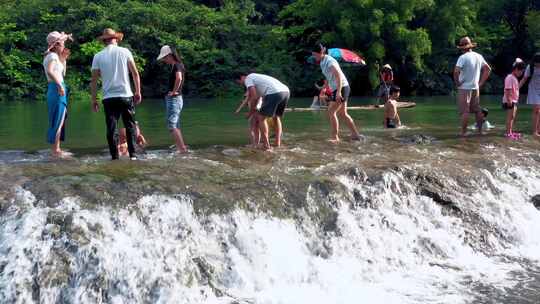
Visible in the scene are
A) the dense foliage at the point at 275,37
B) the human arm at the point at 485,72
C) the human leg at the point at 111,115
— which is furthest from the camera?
the dense foliage at the point at 275,37

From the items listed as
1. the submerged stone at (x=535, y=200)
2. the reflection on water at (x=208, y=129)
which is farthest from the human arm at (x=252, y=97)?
the submerged stone at (x=535, y=200)

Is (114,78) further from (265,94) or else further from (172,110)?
(265,94)

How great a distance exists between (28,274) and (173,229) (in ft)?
5.02

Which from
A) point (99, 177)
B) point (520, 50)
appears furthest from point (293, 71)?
point (99, 177)

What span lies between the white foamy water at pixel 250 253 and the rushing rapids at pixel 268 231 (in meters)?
0.01

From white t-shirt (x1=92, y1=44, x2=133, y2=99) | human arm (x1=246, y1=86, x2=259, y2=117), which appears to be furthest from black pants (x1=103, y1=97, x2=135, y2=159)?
human arm (x1=246, y1=86, x2=259, y2=117)

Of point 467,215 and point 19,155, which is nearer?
point 467,215

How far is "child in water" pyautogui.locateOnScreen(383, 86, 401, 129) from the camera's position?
1363 centimetres

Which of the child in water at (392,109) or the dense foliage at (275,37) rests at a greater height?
the dense foliage at (275,37)

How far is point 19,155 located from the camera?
10.1 m

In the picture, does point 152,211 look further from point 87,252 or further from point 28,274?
point 28,274

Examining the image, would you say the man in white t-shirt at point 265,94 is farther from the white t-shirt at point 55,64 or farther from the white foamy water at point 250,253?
the white t-shirt at point 55,64

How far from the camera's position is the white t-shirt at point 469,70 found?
11.1 meters

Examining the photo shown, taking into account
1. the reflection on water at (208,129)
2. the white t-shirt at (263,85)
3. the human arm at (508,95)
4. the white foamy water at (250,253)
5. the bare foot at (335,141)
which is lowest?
the white foamy water at (250,253)
